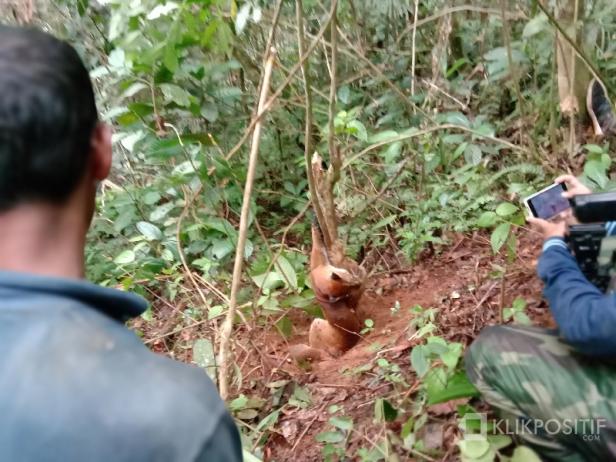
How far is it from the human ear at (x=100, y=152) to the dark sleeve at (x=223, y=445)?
419mm

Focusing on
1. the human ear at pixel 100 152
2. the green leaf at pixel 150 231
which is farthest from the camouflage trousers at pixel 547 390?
the green leaf at pixel 150 231

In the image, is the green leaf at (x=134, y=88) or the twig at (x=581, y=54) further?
the green leaf at (x=134, y=88)

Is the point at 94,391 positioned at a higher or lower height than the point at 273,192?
higher

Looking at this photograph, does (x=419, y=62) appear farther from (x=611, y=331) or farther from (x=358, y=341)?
(x=611, y=331)

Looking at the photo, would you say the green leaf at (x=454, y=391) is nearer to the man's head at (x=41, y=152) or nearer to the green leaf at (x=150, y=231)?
the man's head at (x=41, y=152)

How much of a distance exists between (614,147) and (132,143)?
2453 millimetres

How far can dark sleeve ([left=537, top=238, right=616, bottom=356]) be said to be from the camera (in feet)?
4.68

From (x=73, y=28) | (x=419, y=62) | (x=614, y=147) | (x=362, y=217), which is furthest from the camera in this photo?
(x=419, y=62)

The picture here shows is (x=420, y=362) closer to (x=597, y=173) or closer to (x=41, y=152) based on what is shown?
(x=597, y=173)

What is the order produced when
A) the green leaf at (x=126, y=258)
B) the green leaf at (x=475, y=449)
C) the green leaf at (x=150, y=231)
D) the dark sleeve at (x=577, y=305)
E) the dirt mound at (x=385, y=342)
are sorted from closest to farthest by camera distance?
1. the dark sleeve at (x=577, y=305)
2. the green leaf at (x=475, y=449)
3. the dirt mound at (x=385, y=342)
4. the green leaf at (x=126, y=258)
5. the green leaf at (x=150, y=231)

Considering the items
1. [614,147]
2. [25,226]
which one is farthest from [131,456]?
[614,147]

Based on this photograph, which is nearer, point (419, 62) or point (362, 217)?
point (362, 217)

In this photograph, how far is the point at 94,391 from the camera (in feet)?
2.23

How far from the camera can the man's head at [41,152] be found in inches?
29.8
